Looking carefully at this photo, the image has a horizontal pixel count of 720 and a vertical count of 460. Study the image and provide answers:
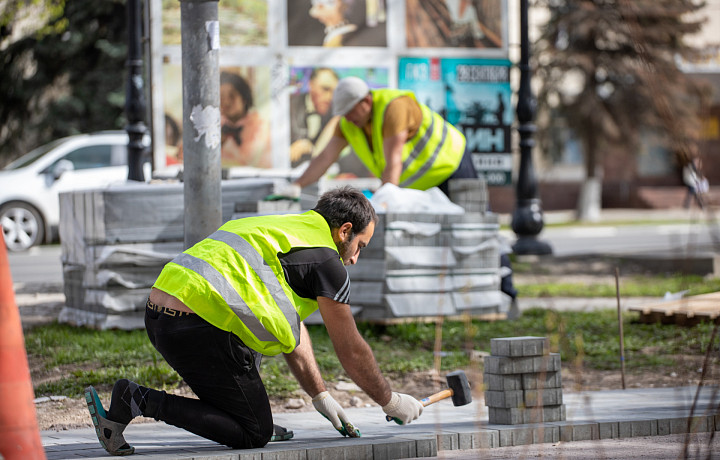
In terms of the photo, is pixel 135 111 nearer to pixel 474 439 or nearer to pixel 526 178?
pixel 526 178

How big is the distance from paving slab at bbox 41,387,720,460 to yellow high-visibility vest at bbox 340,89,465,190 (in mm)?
2575

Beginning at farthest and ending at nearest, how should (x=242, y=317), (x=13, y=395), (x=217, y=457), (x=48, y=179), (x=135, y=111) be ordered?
(x=48, y=179) → (x=135, y=111) → (x=242, y=317) → (x=217, y=457) → (x=13, y=395)

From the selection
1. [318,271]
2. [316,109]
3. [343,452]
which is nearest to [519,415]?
[343,452]

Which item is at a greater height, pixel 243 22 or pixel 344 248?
A: pixel 243 22

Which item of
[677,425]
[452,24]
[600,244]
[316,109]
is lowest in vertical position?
[600,244]

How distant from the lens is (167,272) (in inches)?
177

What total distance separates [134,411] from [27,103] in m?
21.3

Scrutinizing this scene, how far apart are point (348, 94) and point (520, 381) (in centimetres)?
322

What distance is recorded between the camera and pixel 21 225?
1683cm

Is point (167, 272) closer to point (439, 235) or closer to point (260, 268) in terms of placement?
point (260, 268)

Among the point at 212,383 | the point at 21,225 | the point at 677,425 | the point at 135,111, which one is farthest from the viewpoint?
the point at 21,225

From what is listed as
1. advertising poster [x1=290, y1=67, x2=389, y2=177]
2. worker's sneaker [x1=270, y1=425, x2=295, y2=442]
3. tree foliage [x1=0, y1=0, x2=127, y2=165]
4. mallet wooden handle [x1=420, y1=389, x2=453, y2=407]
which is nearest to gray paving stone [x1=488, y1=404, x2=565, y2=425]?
mallet wooden handle [x1=420, y1=389, x2=453, y2=407]

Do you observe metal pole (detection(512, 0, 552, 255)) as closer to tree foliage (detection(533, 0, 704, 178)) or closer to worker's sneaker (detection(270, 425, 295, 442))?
worker's sneaker (detection(270, 425, 295, 442))

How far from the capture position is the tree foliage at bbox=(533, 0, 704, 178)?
99.6 feet
